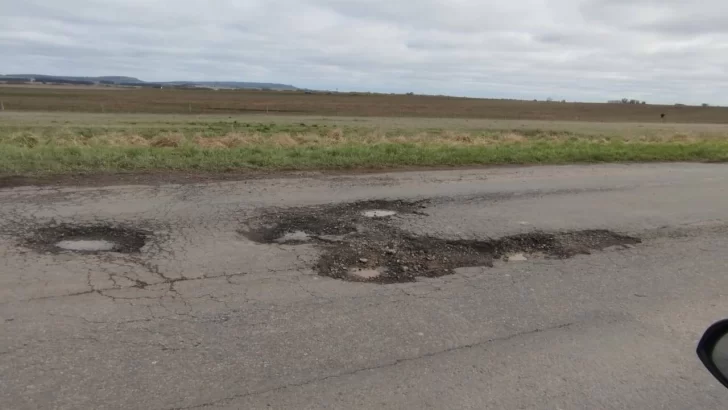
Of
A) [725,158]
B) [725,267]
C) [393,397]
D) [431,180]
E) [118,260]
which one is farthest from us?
[725,158]

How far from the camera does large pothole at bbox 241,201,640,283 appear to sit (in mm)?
5012

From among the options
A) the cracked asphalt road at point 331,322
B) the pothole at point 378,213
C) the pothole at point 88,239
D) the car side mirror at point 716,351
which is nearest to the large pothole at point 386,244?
the pothole at point 378,213

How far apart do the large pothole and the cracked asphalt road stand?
0.18 meters

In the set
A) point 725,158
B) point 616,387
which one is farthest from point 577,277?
point 725,158

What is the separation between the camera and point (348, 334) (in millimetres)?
3658

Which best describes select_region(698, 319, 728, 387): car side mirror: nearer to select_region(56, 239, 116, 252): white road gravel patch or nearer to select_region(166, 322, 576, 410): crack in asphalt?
select_region(166, 322, 576, 410): crack in asphalt

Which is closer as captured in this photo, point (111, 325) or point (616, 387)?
point (616, 387)

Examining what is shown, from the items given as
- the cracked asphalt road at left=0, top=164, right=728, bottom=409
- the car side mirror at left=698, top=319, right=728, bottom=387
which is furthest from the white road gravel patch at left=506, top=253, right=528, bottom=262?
the car side mirror at left=698, top=319, right=728, bottom=387

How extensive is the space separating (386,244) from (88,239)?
9.91 ft

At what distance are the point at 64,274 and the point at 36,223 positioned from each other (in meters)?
1.71

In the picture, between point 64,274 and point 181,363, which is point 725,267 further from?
point 64,274

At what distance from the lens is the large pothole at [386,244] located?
16.4ft

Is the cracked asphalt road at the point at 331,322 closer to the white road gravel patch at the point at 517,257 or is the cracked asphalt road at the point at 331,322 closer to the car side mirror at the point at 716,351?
the white road gravel patch at the point at 517,257

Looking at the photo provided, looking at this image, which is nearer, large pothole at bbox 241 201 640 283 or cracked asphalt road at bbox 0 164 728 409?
cracked asphalt road at bbox 0 164 728 409
